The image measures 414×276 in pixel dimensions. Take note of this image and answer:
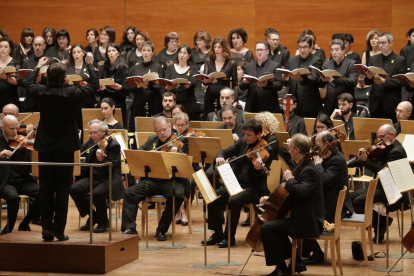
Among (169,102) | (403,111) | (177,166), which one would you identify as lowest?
(177,166)

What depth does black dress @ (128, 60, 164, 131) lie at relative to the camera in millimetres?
8656

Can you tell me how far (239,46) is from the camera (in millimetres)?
9195

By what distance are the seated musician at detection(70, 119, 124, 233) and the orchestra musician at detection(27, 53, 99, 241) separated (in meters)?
1.28

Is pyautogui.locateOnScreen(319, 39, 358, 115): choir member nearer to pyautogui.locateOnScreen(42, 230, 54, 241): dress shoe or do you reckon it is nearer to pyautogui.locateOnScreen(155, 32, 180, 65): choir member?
pyautogui.locateOnScreen(155, 32, 180, 65): choir member

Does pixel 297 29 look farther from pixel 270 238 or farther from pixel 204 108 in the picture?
pixel 270 238

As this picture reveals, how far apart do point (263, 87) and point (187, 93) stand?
0.99 meters

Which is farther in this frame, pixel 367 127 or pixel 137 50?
pixel 137 50

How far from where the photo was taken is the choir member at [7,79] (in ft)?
29.1

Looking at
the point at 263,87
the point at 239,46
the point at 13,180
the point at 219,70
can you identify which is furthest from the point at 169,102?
the point at 13,180

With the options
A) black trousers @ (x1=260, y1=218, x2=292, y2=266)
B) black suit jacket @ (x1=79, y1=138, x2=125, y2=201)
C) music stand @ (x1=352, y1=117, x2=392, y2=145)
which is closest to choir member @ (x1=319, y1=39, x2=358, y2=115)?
music stand @ (x1=352, y1=117, x2=392, y2=145)

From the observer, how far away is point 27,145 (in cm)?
672

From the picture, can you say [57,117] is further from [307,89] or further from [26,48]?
[26,48]

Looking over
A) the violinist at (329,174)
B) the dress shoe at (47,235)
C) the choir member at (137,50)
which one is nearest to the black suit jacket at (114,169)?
the dress shoe at (47,235)

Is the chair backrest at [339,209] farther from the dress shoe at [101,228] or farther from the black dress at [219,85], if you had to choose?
the black dress at [219,85]
